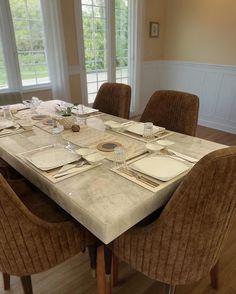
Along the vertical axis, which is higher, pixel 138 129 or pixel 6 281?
pixel 138 129

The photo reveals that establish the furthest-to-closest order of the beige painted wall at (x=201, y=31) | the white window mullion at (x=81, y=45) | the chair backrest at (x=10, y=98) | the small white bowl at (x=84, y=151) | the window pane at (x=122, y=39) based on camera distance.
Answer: the window pane at (x=122, y=39) → the beige painted wall at (x=201, y=31) → the white window mullion at (x=81, y=45) → the chair backrest at (x=10, y=98) → the small white bowl at (x=84, y=151)

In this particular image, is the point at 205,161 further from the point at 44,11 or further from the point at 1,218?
the point at 44,11

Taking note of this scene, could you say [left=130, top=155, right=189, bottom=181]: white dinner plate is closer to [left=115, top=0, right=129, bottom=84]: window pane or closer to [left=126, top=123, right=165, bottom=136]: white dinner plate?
[left=126, top=123, right=165, bottom=136]: white dinner plate

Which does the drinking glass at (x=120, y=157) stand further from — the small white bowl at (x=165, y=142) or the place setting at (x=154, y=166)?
the small white bowl at (x=165, y=142)

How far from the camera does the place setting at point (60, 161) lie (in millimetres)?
1072

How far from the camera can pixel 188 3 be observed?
3.71m

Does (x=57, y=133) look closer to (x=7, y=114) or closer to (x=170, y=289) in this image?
(x=7, y=114)

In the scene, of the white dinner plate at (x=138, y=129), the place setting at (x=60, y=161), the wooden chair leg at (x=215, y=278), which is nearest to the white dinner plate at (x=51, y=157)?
the place setting at (x=60, y=161)

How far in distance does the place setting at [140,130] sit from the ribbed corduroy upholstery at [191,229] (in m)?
0.64

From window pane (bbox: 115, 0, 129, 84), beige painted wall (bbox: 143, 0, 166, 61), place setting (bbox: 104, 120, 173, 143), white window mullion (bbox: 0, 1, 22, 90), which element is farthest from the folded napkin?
beige painted wall (bbox: 143, 0, 166, 61)

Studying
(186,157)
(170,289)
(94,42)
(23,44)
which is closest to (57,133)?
(186,157)

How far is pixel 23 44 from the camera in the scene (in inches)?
117

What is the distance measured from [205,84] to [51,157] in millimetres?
3344

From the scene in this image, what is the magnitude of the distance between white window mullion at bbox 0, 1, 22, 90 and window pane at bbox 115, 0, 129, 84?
1669mm
